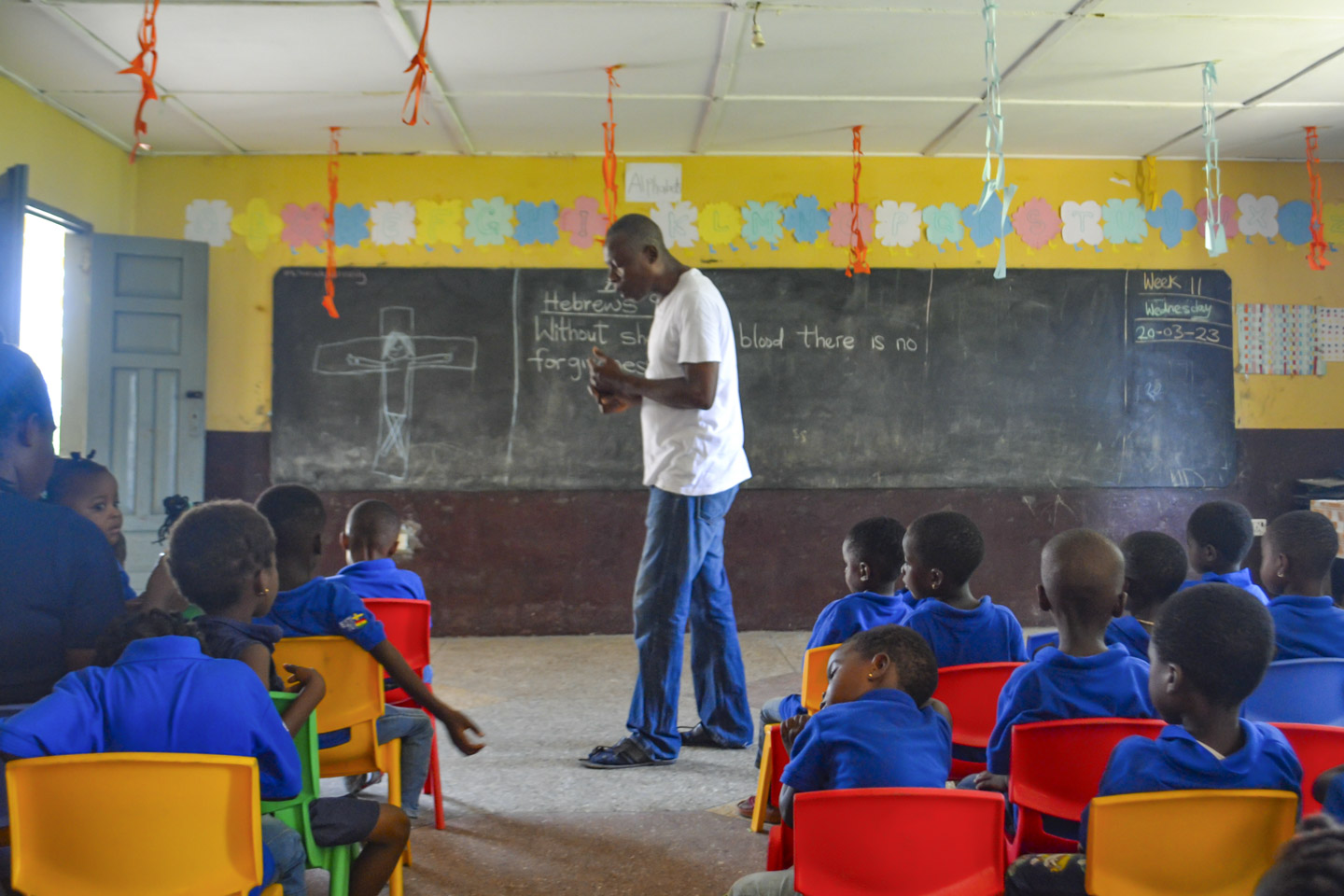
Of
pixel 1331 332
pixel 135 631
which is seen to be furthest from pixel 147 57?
pixel 1331 332

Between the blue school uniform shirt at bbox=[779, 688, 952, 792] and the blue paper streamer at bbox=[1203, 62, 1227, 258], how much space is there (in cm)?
283

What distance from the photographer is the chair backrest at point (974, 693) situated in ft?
5.65

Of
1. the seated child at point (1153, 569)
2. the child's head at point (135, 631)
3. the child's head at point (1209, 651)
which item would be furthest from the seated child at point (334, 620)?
the seated child at point (1153, 569)

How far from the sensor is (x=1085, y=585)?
1.59m

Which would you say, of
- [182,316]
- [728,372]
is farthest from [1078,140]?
[182,316]

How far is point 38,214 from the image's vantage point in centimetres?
407

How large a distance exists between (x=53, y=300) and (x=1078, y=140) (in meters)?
6.22

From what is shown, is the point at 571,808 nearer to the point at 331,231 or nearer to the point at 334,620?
the point at 334,620

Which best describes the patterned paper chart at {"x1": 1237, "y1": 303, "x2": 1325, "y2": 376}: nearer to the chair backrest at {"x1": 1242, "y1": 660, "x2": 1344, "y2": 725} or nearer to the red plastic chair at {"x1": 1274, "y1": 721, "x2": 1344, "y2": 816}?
the chair backrest at {"x1": 1242, "y1": 660, "x2": 1344, "y2": 725}

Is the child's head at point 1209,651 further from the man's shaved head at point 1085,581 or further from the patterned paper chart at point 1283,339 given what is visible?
the patterned paper chart at point 1283,339

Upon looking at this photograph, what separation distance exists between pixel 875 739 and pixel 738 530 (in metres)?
3.59

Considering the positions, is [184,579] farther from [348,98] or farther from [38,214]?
[38,214]

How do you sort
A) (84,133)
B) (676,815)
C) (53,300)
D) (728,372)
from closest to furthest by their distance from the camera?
(676,815)
(728,372)
(84,133)
(53,300)

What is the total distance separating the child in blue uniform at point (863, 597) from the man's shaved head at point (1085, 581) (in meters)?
0.40
